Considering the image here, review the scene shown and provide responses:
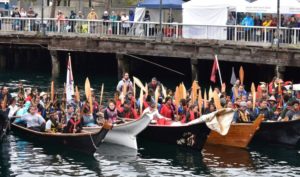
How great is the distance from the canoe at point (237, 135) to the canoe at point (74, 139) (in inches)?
157

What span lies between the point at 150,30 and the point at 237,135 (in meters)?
18.0

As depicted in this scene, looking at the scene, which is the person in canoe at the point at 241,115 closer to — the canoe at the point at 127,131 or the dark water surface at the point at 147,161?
the dark water surface at the point at 147,161

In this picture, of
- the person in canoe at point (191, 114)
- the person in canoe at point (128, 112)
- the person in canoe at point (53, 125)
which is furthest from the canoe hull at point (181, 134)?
the person in canoe at point (53, 125)

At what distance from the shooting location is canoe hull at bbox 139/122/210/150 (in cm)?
3228

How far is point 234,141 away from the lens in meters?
32.9

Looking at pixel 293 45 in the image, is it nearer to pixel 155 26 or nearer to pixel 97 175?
pixel 155 26

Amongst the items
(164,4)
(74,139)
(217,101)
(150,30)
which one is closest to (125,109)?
(217,101)

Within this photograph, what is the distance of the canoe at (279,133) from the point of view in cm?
3275

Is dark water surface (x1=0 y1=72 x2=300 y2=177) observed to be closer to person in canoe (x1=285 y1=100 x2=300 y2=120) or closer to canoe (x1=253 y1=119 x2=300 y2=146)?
canoe (x1=253 y1=119 x2=300 y2=146)

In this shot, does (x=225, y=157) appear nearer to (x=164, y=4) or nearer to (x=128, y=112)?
(x=128, y=112)

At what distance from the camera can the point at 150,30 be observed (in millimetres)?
50062

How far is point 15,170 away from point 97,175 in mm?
2402

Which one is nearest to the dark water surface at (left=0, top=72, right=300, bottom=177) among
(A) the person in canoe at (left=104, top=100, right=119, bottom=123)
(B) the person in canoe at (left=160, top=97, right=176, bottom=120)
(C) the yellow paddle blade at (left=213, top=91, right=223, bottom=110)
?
(A) the person in canoe at (left=104, top=100, right=119, bottom=123)

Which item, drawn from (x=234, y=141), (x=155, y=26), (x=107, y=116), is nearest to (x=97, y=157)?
(x=107, y=116)
